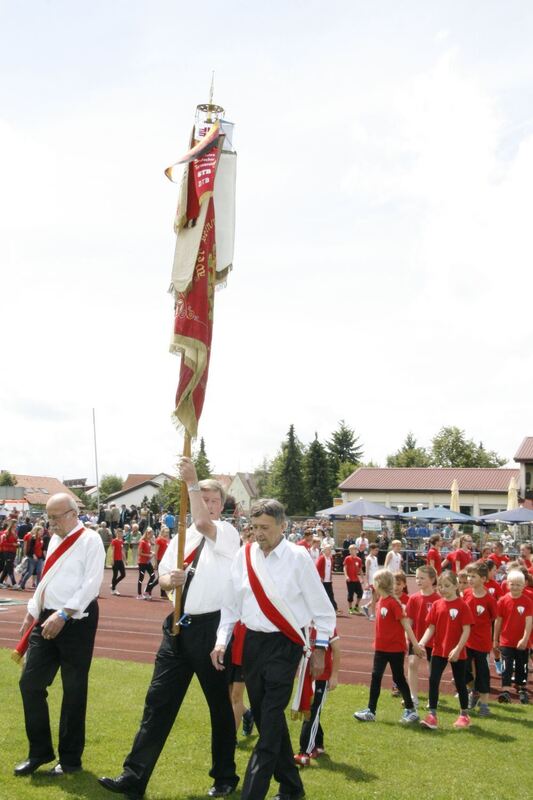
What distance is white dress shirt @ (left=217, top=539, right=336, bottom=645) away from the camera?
5539 mm

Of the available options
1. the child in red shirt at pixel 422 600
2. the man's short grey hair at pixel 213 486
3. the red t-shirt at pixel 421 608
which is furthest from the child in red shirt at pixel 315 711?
the red t-shirt at pixel 421 608

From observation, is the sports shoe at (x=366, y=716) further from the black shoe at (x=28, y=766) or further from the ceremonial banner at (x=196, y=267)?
the ceremonial banner at (x=196, y=267)

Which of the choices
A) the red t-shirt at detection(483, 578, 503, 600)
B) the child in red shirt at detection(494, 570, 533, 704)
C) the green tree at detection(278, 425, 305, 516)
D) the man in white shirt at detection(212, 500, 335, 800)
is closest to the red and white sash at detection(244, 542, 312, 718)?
the man in white shirt at detection(212, 500, 335, 800)

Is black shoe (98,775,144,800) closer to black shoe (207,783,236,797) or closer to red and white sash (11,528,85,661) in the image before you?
black shoe (207,783,236,797)

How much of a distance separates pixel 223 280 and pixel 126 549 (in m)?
30.9

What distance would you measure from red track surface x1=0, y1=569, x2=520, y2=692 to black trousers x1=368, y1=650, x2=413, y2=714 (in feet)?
8.41

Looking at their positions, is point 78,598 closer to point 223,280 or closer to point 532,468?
point 223,280

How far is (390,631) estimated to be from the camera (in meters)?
9.02

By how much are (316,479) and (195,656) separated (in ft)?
281

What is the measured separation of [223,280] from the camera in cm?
708

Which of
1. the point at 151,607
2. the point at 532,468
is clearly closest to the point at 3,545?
the point at 151,607

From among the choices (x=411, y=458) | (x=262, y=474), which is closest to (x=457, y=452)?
(x=411, y=458)

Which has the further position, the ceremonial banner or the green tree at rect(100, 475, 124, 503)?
the green tree at rect(100, 475, 124, 503)

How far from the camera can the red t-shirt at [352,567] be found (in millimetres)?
21047
